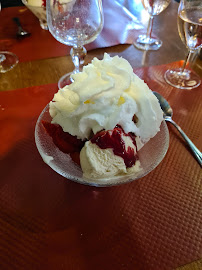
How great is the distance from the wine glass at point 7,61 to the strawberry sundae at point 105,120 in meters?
0.45

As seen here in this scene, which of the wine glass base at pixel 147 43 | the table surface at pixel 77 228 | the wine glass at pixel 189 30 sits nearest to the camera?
the table surface at pixel 77 228

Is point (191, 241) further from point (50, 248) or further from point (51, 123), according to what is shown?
point (51, 123)

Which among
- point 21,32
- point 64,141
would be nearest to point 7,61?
point 21,32

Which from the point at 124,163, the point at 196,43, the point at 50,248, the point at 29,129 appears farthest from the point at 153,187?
the point at 196,43

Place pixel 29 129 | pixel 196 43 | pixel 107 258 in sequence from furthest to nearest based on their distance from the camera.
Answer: pixel 196 43
pixel 29 129
pixel 107 258

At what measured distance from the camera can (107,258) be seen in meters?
0.44

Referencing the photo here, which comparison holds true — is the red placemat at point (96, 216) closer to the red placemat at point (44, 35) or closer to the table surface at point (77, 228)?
the table surface at point (77, 228)

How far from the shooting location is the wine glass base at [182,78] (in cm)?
84

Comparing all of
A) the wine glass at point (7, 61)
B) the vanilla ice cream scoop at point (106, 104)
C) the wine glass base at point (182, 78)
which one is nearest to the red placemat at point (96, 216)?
the vanilla ice cream scoop at point (106, 104)

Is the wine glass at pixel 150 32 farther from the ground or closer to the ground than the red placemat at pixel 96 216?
farther from the ground

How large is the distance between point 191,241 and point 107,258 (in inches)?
6.5

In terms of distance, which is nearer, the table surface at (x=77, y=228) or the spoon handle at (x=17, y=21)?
the table surface at (x=77, y=228)

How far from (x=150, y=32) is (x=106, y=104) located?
727 mm

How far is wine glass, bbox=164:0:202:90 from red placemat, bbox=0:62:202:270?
10.0 inches
